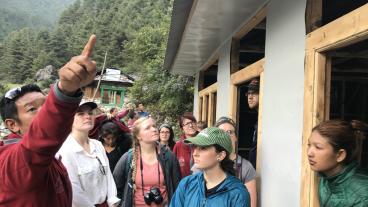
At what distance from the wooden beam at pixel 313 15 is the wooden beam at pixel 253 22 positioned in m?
1.32

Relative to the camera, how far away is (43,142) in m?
1.18

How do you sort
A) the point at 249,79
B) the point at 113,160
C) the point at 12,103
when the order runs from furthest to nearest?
the point at 113,160 → the point at 249,79 → the point at 12,103

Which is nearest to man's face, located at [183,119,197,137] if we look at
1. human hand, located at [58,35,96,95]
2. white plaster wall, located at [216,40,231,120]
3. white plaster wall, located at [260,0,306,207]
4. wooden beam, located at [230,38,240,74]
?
white plaster wall, located at [216,40,231,120]

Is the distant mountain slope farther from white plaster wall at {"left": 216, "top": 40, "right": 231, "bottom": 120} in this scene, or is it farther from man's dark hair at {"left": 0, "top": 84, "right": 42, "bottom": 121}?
man's dark hair at {"left": 0, "top": 84, "right": 42, "bottom": 121}

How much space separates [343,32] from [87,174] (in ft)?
6.79

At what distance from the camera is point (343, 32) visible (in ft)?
7.22

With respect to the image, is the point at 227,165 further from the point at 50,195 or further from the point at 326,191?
the point at 50,195

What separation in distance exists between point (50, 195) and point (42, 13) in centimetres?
15988

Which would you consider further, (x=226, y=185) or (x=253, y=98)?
(x=253, y=98)

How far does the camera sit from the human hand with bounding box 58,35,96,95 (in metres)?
1.16

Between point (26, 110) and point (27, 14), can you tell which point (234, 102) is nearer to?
point (26, 110)

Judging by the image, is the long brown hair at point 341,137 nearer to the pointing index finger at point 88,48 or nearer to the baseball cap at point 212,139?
the baseball cap at point 212,139

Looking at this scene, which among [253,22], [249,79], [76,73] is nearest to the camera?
[76,73]

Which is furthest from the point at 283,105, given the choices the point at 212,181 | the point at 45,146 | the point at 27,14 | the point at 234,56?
the point at 27,14
